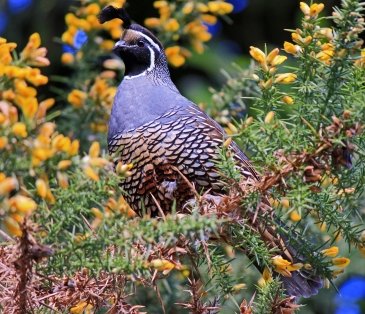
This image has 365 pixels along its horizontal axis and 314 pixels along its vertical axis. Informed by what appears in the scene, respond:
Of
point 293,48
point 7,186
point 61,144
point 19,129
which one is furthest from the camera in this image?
point 293,48

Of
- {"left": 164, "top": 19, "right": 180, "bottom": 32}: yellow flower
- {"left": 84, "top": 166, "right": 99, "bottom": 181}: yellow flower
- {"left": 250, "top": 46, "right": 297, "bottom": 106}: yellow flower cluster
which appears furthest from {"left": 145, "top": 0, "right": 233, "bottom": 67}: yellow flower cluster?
{"left": 84, "top": 166, "right": 99, "bottom": 181}: yellow flower

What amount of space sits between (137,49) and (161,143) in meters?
0.67

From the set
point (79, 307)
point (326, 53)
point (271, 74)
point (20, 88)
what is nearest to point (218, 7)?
point (271, 74)

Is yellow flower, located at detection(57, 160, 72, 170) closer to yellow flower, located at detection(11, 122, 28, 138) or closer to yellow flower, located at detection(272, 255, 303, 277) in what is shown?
yellow flower, located at detection(11, 122, 28, 138)

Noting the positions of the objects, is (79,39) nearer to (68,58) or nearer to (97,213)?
(68,58)

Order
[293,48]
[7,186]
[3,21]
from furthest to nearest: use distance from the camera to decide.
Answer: [3,21] < [293,48] < [7,186]

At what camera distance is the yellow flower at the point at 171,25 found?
146 inches

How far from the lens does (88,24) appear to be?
11.9ft

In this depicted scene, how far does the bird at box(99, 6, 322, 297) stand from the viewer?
3162 millimetres

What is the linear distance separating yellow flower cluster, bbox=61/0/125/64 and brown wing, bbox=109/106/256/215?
0.48m

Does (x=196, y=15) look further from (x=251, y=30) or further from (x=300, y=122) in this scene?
(x=251, y=30)

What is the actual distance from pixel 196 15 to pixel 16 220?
213cm

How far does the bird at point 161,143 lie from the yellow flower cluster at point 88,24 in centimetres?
5

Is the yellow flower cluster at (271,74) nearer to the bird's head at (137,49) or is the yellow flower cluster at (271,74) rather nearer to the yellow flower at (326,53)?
the yellow flower at (326,53)
